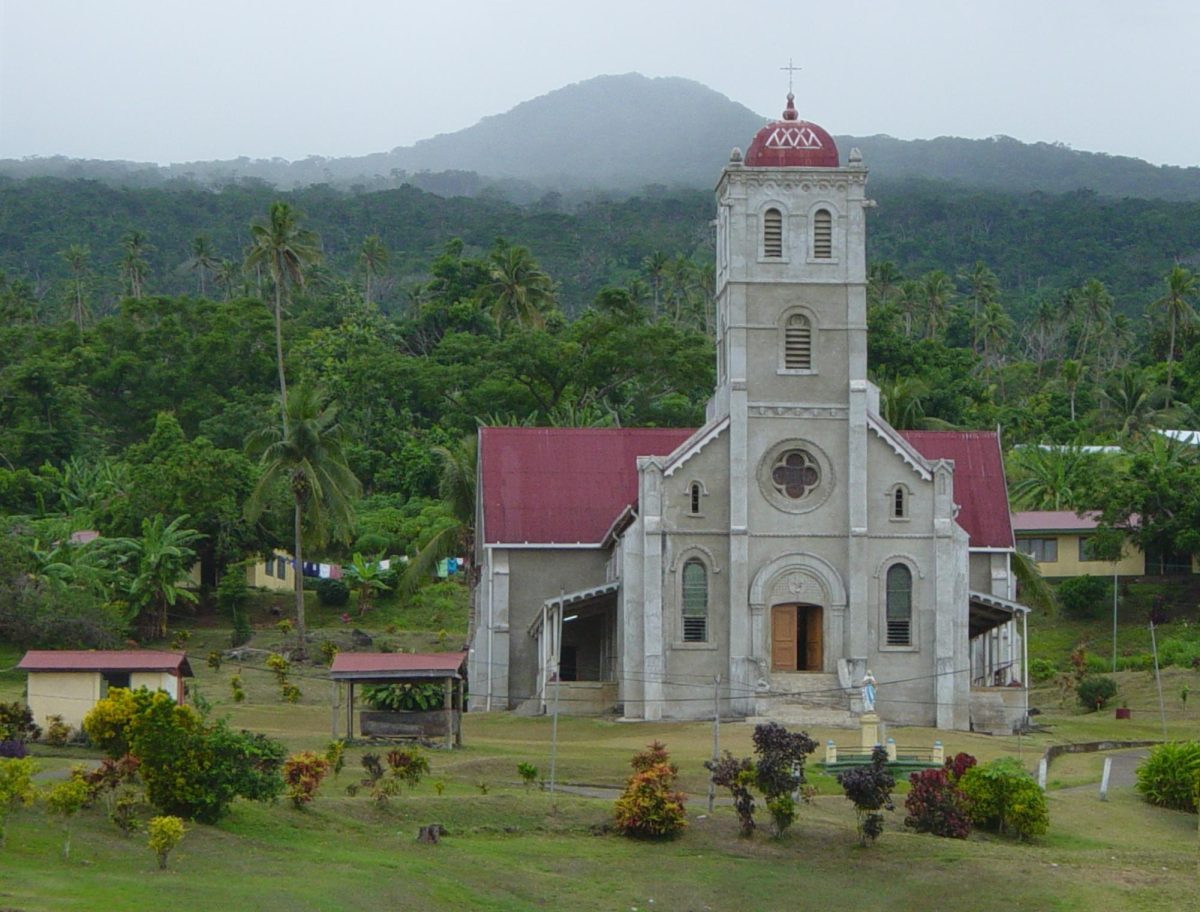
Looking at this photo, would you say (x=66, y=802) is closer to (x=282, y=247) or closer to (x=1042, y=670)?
(x=1042, y=670)

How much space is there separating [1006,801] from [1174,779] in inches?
242

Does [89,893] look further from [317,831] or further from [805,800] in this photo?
[805,800]

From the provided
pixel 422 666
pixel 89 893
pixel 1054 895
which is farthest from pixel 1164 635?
pixel 89 893

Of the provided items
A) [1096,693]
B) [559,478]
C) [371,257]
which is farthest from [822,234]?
[371,257]

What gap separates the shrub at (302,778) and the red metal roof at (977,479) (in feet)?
101

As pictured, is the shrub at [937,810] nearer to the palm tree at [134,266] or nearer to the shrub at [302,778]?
the shrub at [302,778]

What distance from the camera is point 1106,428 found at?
363ft

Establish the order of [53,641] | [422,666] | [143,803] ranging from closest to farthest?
[143,803] < [422,666] < [53,641]

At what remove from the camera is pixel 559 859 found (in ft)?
105

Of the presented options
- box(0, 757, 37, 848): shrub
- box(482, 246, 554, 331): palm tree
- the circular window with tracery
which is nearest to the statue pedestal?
the circular window with tracery

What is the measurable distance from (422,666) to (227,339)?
65670mm

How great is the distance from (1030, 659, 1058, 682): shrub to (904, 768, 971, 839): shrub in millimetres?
32890

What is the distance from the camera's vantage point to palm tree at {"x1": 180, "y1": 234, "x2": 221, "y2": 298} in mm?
147375

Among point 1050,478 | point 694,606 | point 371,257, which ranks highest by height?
point 371,257
